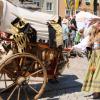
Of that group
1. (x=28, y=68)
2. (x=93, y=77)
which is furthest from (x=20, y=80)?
(x=93, y=77)

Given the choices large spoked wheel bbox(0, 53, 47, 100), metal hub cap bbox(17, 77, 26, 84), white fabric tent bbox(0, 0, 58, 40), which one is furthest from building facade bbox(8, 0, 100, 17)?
metal hub cap bbox(17, 77, 26, 84)

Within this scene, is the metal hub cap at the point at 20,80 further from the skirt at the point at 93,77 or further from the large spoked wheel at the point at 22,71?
the skirt at the point at 93,77

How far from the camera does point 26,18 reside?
308 inches

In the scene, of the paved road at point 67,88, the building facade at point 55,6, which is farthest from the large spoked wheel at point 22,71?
the building facade at point 55,6

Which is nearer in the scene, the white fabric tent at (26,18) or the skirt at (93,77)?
the white fabric tent at (26,18)

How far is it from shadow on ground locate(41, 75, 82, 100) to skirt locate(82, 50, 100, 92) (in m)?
0.75

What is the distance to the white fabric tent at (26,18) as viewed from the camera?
760 cm

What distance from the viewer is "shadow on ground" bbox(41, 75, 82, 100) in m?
8.53

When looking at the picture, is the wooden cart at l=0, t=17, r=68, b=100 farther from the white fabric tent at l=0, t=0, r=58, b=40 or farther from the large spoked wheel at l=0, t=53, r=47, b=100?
the white fabric tent at l=0, t=0, r=58, b=40

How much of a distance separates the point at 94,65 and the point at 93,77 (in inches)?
9.9

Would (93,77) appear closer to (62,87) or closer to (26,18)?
(62,87)

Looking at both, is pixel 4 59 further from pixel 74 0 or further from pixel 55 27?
pixel 74 0

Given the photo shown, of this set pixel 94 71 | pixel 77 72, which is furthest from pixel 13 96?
pixel 77 72

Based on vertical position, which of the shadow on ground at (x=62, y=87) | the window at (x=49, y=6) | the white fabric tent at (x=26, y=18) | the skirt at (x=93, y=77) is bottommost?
the window at (x=49, y=6)
